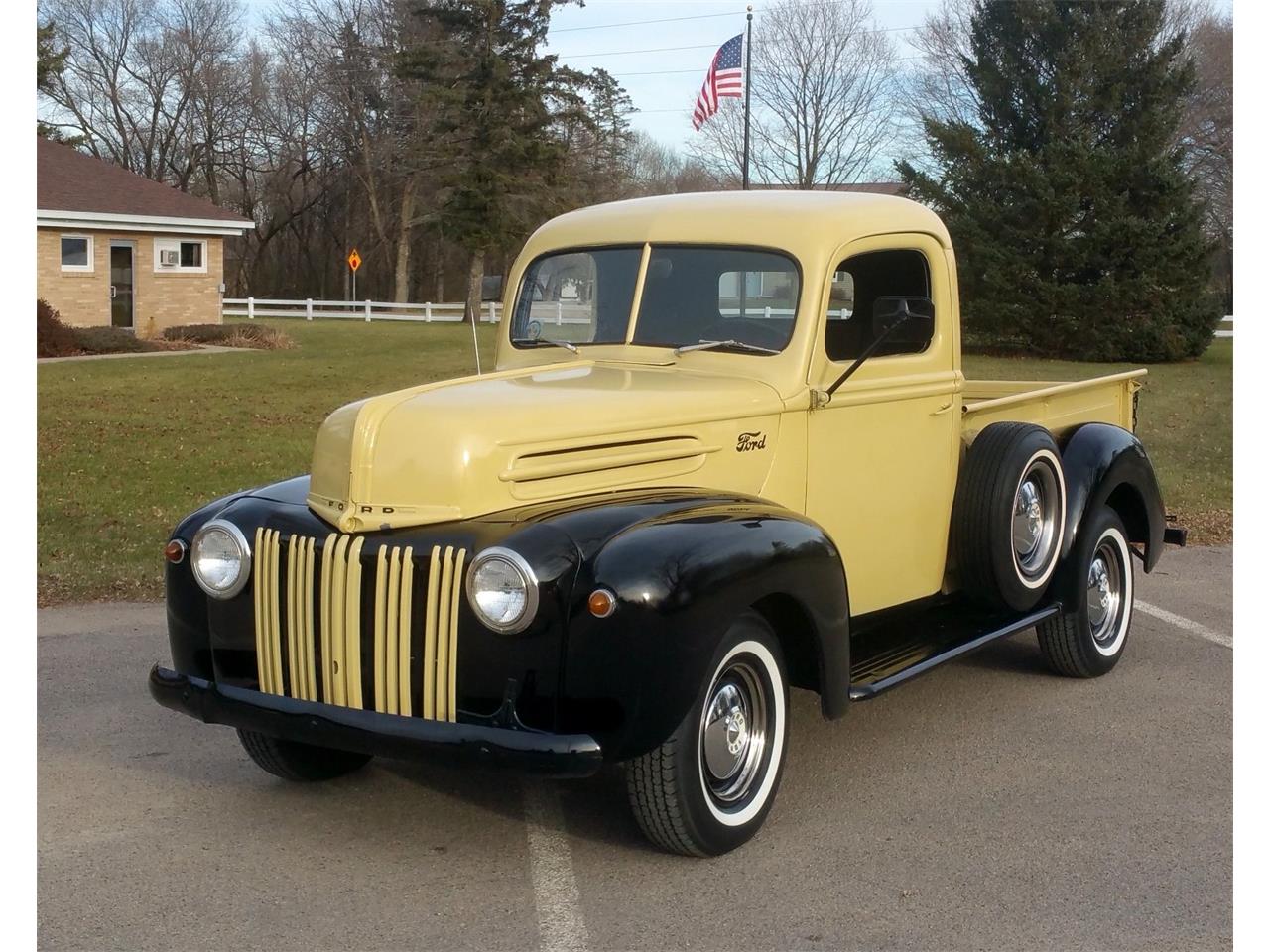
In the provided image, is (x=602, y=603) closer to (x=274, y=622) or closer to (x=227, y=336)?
(x=274, y=622)

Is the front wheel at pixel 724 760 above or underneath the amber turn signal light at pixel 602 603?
underneath

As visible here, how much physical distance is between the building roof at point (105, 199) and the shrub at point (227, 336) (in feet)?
10.6

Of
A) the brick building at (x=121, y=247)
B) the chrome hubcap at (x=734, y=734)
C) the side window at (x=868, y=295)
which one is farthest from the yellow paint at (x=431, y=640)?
the brick building at (x=121, y=247)

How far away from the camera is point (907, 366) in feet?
18.7

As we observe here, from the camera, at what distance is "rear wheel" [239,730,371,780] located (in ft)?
16.1

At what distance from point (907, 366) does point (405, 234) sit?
2088 inches

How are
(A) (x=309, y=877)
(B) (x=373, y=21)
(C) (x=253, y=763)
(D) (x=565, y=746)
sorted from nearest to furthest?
(D) (x=565, y=746) → (A) (x=309, y=877) → (C) (x=253, y=763) → (B) (x=373, y=21)

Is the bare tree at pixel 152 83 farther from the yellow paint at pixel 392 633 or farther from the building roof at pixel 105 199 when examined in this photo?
the yellow paint at pixel 392 633

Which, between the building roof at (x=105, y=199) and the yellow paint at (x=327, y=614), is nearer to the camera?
the yellow paint at (x=327, y=614)

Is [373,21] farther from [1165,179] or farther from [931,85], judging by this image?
[1165,179]

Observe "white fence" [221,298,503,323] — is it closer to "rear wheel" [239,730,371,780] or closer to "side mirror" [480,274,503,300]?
"side mirror" [480,274,503,300]

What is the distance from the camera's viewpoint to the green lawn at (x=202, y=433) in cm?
988

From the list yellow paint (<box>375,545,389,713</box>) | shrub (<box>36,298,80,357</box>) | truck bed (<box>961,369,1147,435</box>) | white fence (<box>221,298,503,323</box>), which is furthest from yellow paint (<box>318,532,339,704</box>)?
white fence (<box>221,298,503,323</box>)

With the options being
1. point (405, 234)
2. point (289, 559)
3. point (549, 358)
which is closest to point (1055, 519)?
point (549, 358)
